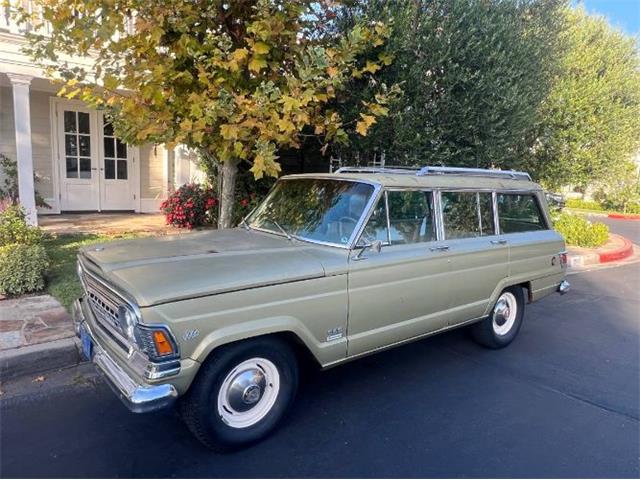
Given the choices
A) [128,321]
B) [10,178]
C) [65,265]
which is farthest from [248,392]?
[10,178]

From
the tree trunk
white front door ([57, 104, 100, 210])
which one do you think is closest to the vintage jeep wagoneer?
the tree trunk

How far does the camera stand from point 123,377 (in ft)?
8.80

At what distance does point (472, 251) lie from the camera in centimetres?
427

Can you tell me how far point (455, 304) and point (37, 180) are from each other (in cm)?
996

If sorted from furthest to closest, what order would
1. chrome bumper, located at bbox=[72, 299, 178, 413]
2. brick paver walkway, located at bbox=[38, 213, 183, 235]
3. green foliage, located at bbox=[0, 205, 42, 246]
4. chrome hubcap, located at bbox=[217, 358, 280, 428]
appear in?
brick paver walkway, located at bbox=[38, 213, 183, 235]
green foliage, located at bbox=[0, 205, 42, 246]
chrome hubcap, located at bbox=[217, 358, 280, 428]
chrome bumper, located at bbox=[72, 299, 178, 413]

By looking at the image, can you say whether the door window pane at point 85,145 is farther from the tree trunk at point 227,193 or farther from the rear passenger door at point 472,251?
the rear passenger door at point 472,251

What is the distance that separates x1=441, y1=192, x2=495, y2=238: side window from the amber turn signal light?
2615 mm

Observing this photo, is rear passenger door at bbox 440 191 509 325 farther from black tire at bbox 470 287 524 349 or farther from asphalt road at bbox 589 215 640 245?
asphalt road at bbox 589 215 640 245

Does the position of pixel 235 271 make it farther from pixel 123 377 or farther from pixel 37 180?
pixel 37 180

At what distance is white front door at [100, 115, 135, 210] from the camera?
11195 millimetres

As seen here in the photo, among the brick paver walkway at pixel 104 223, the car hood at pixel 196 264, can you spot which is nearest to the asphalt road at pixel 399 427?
the car hood at pixel 196 264

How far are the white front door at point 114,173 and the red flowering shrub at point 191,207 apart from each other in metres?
2.00

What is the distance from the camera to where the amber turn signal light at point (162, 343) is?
253 centimetres

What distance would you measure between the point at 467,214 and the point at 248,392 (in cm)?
273
